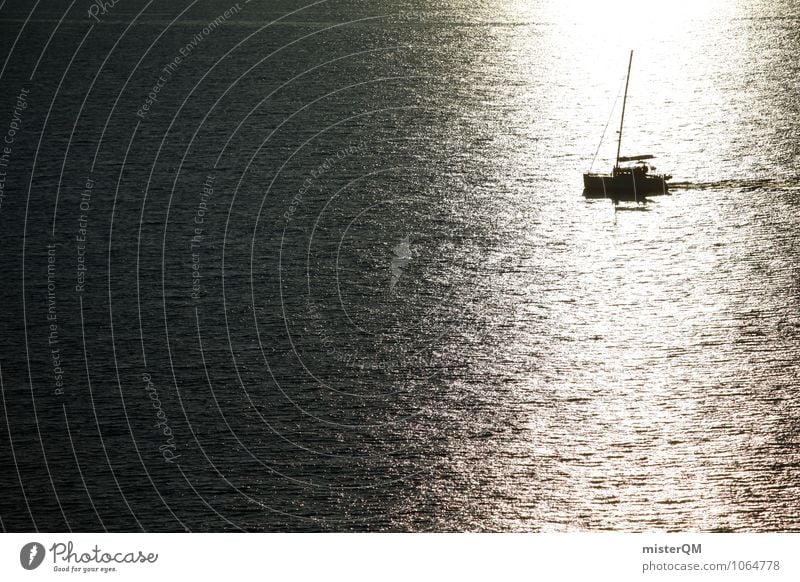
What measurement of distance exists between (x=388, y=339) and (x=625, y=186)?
207 ft

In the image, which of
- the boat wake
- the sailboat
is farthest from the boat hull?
the boat wake

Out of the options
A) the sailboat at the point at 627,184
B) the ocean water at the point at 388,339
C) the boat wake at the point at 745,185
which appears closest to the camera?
the ocean water at the point at 388,339

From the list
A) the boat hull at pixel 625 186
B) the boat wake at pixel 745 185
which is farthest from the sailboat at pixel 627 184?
the boat wake at pixel 745 185

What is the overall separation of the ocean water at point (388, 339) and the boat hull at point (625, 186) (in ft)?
9.87

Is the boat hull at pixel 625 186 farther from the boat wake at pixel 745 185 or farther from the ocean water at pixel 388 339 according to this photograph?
the ocean water at pixel 388 339

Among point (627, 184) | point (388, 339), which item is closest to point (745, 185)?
point (627, 184)

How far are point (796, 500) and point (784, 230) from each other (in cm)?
6756

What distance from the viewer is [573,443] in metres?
96.6

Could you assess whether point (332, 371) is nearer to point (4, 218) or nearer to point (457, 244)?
point (457, 244)

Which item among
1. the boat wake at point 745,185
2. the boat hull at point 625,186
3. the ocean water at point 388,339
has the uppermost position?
the boat wake at point 745,185

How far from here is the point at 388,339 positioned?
11525cm

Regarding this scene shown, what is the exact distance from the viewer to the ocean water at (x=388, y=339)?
8806cm

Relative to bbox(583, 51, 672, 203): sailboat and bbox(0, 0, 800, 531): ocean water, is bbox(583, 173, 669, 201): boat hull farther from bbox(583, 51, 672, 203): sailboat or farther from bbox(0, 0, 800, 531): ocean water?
bbox(0, 0, 800, 531): ocean water
